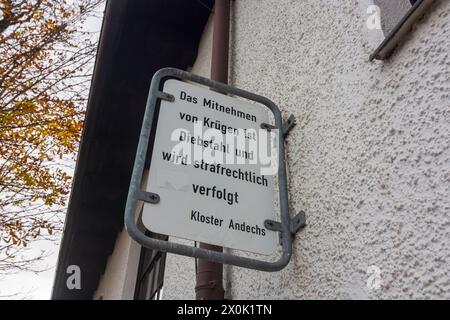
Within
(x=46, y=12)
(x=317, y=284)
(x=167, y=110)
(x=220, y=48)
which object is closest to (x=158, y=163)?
(x=167, y=110)

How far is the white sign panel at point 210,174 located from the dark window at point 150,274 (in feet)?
7.76

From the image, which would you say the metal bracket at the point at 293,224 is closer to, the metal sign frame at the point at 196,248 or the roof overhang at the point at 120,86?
the metal sign frame at the point at 196,248

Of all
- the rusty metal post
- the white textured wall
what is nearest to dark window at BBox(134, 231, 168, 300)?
the rusty metal post

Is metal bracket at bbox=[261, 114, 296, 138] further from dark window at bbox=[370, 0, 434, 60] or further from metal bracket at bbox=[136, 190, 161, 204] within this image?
metal bracket at bbox=[136, 190, 161, 204]

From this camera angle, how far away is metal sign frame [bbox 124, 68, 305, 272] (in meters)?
1.22

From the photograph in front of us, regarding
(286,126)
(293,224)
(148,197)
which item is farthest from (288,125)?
(148,197)

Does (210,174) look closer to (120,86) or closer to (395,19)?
(395,19)

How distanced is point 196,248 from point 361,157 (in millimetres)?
562

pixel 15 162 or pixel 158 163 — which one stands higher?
pixel 158 163

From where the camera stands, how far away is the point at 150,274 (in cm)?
441

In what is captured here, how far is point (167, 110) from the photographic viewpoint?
4.94 ft

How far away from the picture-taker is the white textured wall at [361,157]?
38.4 inches
